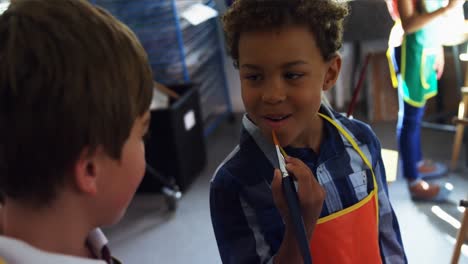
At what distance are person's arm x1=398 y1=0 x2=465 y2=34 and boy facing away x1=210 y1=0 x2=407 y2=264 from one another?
949 millimetres

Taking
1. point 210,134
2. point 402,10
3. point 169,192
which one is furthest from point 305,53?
point 210,134

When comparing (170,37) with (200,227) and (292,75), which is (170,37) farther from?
(292,75)

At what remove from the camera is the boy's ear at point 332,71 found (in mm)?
873

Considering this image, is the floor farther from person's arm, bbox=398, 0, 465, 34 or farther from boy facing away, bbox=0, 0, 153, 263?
boy facing away, bbox=0, 0, 153, 263

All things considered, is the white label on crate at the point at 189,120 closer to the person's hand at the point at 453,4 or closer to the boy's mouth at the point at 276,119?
the person's hand at the point at 453,4

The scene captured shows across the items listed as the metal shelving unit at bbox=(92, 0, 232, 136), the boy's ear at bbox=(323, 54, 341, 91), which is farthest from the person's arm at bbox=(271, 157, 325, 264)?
the metal shelving unit at bbox=(92, 0, 232, 136)

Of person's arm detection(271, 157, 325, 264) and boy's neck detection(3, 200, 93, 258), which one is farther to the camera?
person's arm detection(271, 157, 325, 264)

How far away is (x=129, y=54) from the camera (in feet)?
1.74

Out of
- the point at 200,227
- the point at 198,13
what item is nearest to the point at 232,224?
the point at 200,227

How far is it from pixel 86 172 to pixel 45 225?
71 millimetres

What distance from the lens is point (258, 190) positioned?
82 cm

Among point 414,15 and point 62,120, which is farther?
point 414,15

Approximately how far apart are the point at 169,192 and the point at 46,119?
63.7 inches

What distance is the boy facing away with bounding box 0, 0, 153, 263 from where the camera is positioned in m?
0.48
